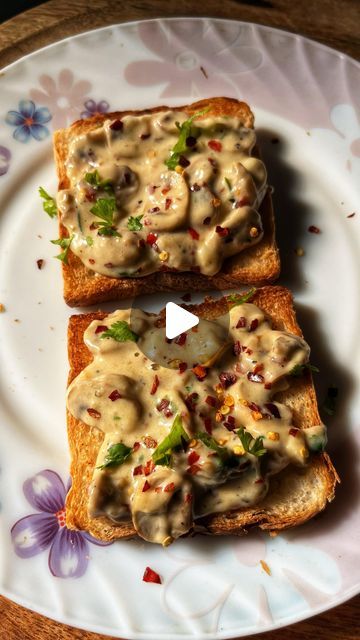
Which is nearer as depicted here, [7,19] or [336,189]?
[336,189]

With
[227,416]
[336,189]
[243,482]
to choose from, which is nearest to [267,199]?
[336,189]

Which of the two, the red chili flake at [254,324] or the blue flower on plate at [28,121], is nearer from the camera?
the red chili flake at [254,324]

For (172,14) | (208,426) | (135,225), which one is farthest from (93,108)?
(208,426)

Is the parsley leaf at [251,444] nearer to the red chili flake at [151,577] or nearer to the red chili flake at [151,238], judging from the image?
the red chili flake at [151,577]

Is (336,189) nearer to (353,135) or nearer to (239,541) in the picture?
(353,135)

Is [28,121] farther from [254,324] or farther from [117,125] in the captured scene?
[254,324]

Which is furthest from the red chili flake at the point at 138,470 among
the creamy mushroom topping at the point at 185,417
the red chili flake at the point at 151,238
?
the red chili flake at the point at 151,238

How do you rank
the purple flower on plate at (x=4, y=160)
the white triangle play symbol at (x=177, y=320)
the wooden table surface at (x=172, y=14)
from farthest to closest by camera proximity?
the wooden table surface at (x=172, y=14) < the purple flower on plate at (x=4, y=160) < the white triangle play symbol at (x=177, y=320)
